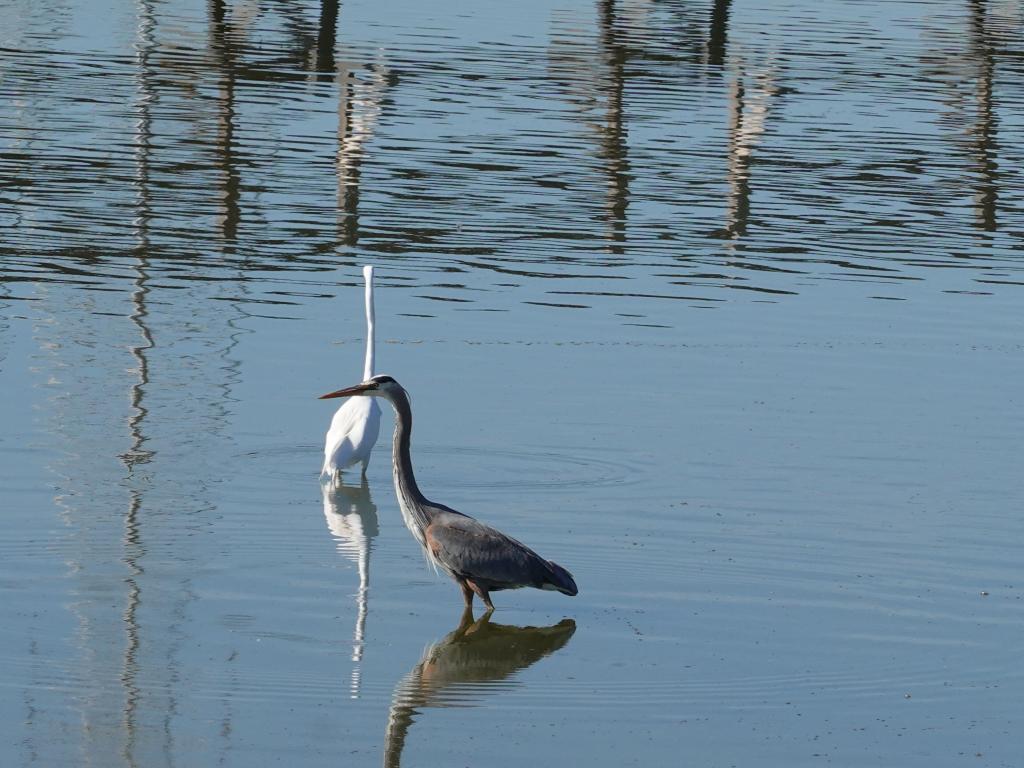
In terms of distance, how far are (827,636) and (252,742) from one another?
256cm

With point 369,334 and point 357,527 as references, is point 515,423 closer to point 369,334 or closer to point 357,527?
point 369,334

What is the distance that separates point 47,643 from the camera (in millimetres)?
7246

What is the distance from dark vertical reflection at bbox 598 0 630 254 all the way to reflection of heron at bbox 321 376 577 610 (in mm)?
8164

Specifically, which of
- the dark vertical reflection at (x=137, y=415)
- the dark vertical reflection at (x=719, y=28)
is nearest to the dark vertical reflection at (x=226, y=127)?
the dark vertical reflection at (x=137, y=415)

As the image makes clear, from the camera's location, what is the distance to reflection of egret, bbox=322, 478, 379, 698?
7.88 metres

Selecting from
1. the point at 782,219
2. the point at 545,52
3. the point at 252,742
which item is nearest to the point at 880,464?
the point at 252,742

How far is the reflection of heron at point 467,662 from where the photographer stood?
6.95 metres

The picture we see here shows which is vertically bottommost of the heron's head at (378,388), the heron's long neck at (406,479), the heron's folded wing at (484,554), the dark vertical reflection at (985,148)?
the dark vertical reflection at (985,148)

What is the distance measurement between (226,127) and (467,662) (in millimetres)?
13240

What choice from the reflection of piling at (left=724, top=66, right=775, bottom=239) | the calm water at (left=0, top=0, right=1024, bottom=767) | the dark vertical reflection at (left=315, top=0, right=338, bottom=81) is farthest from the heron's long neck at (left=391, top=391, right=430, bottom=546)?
the dark vertical reflection at (left=315, top=0, right=338, bottom=81)

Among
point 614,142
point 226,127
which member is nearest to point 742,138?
point 614,142

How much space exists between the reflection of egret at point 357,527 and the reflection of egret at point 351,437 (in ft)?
0.42

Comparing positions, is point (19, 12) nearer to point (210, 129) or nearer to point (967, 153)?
point (210, 129)

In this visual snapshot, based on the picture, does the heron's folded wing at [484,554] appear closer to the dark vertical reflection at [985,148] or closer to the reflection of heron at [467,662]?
the reflection of heron at [467,662]
